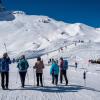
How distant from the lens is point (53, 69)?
2355 cm

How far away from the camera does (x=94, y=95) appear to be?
1941cm

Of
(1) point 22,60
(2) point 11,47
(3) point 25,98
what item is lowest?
(3) point 25,98

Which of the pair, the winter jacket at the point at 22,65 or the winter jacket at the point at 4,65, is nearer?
the winter jacket at the point at 4,65

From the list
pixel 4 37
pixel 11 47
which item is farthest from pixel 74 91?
pixel 4 37

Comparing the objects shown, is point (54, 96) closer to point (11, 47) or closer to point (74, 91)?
point (74, 91)

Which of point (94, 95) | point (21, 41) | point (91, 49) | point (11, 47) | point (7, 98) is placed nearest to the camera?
point (7, 98)

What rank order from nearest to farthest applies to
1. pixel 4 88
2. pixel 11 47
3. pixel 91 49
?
pixel 4 88 → pixel 91 49 → pixel 11 47

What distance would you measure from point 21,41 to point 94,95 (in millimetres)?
164596

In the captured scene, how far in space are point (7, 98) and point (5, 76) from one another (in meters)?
3.86

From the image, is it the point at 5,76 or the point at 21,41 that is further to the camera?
the point at 21,41

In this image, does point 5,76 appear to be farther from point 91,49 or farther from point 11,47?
Result: point 11,47

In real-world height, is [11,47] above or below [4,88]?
above

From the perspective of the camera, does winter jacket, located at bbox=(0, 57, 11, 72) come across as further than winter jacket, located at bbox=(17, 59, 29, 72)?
No

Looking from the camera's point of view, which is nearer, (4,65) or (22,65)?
(4,65)
